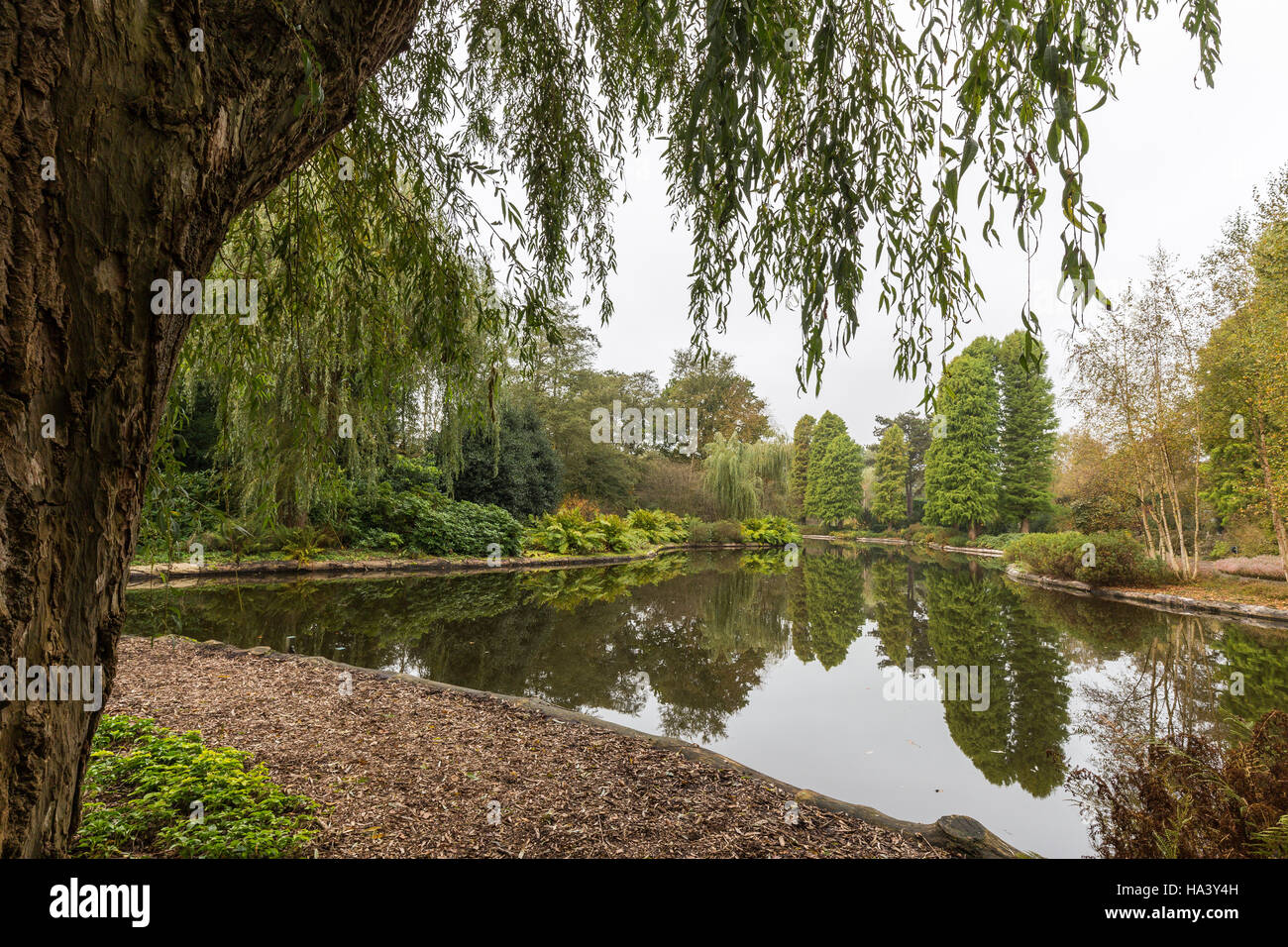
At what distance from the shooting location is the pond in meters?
3.70

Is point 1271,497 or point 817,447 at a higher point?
point 817,447

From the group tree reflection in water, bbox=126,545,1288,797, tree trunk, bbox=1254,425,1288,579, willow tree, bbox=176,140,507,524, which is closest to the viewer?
willow tree, bbox=176,140,507,524

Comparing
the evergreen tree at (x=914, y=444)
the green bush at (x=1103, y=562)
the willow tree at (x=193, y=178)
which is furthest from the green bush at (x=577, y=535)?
the evergreen tree at (x=914, y=444)

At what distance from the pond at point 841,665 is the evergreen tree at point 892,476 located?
74.3ft

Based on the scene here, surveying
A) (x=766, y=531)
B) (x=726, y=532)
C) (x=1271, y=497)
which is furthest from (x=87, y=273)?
(x=766, y=531)

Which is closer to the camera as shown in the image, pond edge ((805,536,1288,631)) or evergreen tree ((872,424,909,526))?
pond edge ((805,536,1288,631))

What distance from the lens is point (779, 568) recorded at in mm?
16562

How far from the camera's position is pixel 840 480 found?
36.5 m

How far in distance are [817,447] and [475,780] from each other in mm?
37149

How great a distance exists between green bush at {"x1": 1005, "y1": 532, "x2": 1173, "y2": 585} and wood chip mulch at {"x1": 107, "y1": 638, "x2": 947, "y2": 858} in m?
13.0

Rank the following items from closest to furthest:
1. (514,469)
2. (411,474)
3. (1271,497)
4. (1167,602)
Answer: (1271,497) < (1167,602) < (411,474) < (514,469)

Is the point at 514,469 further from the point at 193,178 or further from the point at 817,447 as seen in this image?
the point at 817,447

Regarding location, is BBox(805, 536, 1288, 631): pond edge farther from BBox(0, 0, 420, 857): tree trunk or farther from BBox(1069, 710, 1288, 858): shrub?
BBox(0, 0, 420, 857): tree trunk

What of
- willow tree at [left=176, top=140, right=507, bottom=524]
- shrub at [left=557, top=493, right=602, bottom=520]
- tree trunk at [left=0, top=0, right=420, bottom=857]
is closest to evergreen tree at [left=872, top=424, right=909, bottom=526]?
shrub at [left=557, top=493, right=602, bottom=520]
